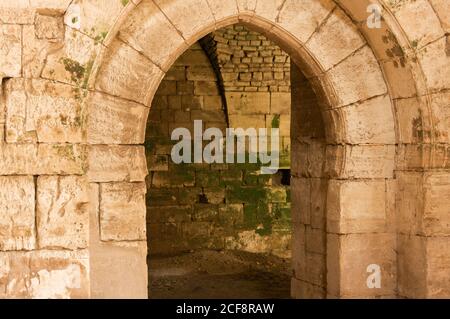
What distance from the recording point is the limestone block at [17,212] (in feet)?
10.7

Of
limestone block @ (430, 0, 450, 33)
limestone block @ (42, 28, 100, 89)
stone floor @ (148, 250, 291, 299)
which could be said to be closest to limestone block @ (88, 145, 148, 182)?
limestone block @ (42, 28, 100, 89)

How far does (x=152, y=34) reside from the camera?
3.78 metres

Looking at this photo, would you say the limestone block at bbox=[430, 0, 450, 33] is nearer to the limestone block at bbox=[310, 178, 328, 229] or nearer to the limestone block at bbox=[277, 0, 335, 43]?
the limestone block at bbox=[277, 0, 335, 43]

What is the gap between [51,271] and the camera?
132 inches

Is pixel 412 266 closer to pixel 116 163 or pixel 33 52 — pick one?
pixel 116 163

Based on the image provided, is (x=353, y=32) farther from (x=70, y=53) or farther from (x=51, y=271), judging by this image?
(x=51, y=271)

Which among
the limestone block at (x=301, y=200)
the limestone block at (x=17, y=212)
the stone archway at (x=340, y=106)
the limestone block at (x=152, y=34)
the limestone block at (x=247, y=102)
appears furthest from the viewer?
the limestone block at (x=247, y=102)

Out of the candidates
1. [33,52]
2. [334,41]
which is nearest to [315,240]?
[334,41]

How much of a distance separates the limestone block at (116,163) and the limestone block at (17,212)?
18.2 inches

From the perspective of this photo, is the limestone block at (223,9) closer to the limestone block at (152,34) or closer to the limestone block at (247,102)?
the limestone block at (152,34)

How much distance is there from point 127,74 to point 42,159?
2.79ft

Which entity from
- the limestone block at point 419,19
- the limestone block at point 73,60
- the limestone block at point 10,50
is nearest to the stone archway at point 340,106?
the limestone block at point 419,19

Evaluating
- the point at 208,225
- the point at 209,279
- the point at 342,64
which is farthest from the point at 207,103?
the point at 342,64

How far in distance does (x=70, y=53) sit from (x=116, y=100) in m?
0.48
